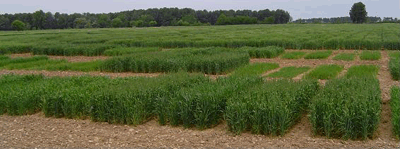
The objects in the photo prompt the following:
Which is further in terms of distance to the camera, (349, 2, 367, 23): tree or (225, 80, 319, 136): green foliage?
(349, 2, 367, 23): tree

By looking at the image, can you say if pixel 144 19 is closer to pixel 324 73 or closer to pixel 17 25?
pixel 17 25

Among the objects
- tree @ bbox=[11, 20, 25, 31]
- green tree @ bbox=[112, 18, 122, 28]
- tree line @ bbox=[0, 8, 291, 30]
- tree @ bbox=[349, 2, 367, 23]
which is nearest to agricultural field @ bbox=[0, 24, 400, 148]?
tree @ bbox=[11, 20, 25, 31]

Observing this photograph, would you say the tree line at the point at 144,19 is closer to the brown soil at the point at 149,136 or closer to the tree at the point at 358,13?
the tree at the point at 358,13

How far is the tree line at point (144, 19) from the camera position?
114 meters

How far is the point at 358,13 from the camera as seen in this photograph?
400ft

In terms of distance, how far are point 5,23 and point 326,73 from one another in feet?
359

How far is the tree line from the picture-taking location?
113938mm

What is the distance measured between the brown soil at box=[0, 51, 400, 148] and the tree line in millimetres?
96871

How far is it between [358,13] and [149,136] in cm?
12584

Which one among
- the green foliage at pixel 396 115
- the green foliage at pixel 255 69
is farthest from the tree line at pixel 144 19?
the green foliage at pixel 396 115

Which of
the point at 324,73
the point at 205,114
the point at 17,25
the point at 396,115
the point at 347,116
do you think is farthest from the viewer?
the point at 17,25

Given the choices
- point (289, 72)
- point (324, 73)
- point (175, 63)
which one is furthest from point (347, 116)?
point (175, 63)

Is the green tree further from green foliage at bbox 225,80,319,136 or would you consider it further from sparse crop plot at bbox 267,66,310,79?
green foliage at bbox 225,80,319,136

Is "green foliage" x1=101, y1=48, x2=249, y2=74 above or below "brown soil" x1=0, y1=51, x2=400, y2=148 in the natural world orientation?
above
